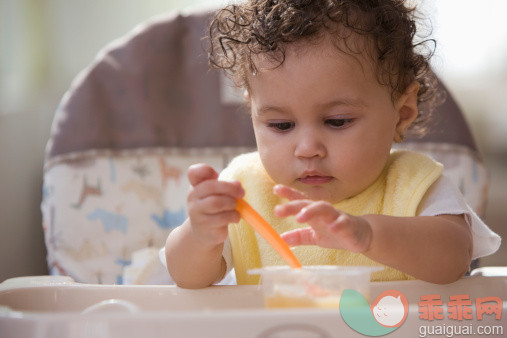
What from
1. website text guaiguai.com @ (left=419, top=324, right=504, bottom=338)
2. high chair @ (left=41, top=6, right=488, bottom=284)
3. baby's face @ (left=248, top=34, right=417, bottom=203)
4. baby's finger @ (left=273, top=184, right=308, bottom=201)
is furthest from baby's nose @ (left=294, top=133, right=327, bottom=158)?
high chair @ (left=41, top=6, right=488, bottom=284)

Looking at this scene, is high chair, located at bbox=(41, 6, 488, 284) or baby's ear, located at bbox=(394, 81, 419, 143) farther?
high chair, located at bbox=(41, 6, 488, 284)

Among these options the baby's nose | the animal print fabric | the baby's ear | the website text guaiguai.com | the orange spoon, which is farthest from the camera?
the animal print fabric

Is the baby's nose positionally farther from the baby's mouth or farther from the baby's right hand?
the baby's right hand

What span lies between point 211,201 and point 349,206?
0.30m

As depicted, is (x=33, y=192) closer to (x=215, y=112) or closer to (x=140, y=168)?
(x=140, y=168)

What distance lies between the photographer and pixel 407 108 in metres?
0.97

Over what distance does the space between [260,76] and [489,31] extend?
2009 millimetres

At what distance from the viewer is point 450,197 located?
2.81 feet

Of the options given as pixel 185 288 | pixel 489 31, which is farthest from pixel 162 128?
pixel 489 31

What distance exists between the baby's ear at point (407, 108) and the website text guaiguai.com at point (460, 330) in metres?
0.44

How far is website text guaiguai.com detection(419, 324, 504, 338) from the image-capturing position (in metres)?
0.56

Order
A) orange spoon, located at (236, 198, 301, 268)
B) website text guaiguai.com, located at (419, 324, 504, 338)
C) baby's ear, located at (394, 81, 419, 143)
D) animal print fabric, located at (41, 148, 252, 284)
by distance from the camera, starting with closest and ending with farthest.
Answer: website text guaiguai.com, located at (419, 324, 504, 338) < orange spoon, located at (236, 198, 301, 268) < baby's ear, located at (394, 81, 419, 143) < animal print fabric, located at (41, 148, 252, 284)

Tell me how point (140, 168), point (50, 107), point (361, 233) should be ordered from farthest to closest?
1. point (50, 107)
2. point (140, 168)
3. point (361, 233)

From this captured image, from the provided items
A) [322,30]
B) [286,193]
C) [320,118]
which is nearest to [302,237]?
→ [286,193]
